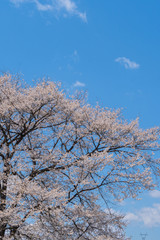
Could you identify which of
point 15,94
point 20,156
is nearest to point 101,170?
point 20,156

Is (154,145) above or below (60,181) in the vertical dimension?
above

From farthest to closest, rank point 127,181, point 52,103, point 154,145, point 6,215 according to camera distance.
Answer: point 154,145 < point 52,103 < point 127,181 < point 6,215

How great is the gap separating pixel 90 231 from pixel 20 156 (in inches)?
166

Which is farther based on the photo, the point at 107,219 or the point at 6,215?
the point at 107,219

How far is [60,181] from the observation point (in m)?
11.6

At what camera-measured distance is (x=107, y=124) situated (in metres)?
12.4

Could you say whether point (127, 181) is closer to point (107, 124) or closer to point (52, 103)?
point (107, 124)

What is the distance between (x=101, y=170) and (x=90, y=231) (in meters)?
2.48

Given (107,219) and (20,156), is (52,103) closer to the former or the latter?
(20,156)

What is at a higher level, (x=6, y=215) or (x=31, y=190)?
(x=31, y=190)

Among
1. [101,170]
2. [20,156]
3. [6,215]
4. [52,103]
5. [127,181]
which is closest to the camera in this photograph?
[6,215]

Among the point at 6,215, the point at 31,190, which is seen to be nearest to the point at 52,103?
the point at 31,190

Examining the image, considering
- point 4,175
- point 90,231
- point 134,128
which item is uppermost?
point 134,128

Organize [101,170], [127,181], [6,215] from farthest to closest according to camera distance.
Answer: [127,181], [101,170], [6,215]
